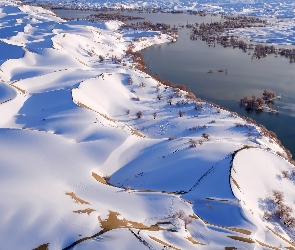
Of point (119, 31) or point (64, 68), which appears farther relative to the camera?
point (119, 31)

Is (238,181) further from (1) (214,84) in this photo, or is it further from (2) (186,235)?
(1) (214,84)

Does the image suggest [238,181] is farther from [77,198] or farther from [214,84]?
[214,84]

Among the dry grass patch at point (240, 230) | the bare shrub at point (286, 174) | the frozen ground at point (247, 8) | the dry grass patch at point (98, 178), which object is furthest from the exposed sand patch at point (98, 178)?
the frozen ground at point (247, 8)

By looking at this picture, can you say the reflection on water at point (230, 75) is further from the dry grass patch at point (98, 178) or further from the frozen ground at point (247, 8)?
the frozen ground at point (247, 8)

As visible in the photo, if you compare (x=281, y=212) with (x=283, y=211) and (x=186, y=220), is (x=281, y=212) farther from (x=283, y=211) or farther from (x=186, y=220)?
(x=186, y=220)

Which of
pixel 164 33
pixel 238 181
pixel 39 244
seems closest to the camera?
pixel 39 244

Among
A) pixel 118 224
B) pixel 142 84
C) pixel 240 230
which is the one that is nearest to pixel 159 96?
pixel 142 84

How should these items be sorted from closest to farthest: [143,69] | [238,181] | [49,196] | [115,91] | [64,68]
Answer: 1. [49,196]
2. [238,181]
3. [115,91]
4. [64,68]
5. [143,69]

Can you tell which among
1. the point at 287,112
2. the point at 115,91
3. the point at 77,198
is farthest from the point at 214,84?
the point at 77,198
